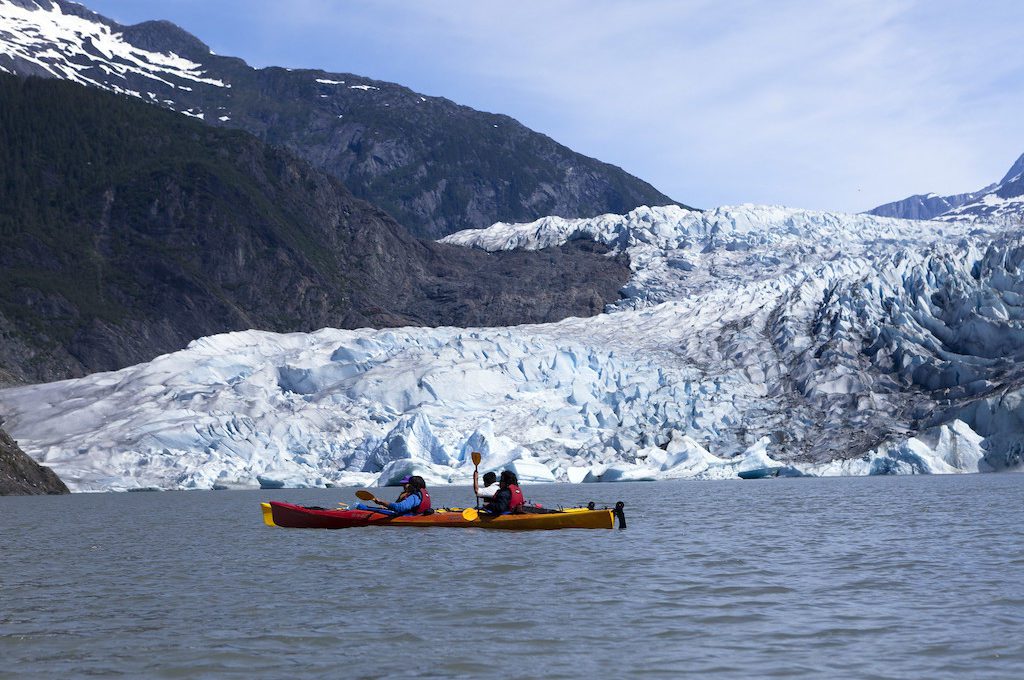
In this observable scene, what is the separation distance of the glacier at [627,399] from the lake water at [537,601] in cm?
2780

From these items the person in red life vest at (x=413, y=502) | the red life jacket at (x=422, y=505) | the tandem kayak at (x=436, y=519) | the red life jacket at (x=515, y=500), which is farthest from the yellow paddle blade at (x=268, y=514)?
the red life jacket at (x=515, y=500)

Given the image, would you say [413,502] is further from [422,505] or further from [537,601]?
[537,601]

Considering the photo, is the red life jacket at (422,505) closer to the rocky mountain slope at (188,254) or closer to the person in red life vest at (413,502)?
the person in red life vest at (413,502)

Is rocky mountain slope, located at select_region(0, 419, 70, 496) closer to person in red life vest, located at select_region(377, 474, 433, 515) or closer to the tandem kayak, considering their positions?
the tandem kayak

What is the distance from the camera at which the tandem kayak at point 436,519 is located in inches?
961

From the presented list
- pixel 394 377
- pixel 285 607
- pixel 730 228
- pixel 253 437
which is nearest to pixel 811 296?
pixel 394 377

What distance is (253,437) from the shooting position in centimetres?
5872

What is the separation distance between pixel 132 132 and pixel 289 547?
137 meters

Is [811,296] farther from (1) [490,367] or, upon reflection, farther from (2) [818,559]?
(2) [818,559]

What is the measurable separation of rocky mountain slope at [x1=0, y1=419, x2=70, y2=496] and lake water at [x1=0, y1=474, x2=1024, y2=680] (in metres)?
28.2

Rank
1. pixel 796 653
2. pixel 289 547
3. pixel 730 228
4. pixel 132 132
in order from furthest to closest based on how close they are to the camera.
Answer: pixel 132 132
pixel 730 228
pixel 289 547
pixel 796 653

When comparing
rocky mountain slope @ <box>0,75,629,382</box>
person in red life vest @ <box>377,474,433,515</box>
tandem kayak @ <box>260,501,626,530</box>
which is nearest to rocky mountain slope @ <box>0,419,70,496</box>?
tandem kayak @ <box>260,501,626,530</box>

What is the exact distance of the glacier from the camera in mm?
53719

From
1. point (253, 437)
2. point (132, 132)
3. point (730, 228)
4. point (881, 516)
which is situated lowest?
point (881, 516)
